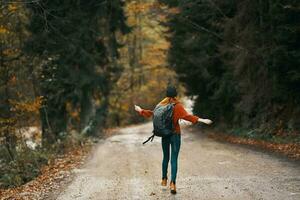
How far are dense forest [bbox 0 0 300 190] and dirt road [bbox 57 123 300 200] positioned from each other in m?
3.03

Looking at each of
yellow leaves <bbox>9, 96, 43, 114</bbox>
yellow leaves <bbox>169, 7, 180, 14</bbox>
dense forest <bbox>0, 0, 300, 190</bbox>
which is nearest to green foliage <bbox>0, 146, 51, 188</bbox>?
dense forest <bbox>0, 0, 300, 190</bbox>

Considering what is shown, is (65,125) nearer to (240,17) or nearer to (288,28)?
(240,17)

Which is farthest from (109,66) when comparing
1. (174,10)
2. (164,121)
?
(164,121)

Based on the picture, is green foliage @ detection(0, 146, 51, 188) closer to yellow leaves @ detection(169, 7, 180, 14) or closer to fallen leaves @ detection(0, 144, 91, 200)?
fallen leaves @ detection(0, 144, 91, 200)

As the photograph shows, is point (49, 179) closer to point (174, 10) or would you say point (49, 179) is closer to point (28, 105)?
point (28, 105)

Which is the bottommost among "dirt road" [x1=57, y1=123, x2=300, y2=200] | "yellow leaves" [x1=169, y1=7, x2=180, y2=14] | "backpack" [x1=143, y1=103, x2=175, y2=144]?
"dirt road" [x1=57, y1=123, x2=300, y2=200]

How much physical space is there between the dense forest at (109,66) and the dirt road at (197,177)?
3.03m

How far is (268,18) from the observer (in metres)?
19.1

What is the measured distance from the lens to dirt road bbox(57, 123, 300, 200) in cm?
1062

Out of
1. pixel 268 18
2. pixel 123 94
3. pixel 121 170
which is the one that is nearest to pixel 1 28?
pixel 121 170

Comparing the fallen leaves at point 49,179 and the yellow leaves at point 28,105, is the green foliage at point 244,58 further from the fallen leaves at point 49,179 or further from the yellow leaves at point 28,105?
the yellow leaves at point 28,105

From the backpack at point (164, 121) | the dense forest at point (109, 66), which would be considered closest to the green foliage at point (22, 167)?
the dense forest at point (109, 66)

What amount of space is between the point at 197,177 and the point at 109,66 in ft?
59.8

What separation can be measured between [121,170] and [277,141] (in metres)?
7.21
